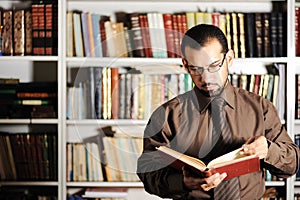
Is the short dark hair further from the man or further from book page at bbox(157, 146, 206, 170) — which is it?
book page at bbox(157, 146, 206, 170)

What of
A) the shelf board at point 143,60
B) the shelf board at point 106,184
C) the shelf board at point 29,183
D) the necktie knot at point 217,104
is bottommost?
the shelf board at point 106,184

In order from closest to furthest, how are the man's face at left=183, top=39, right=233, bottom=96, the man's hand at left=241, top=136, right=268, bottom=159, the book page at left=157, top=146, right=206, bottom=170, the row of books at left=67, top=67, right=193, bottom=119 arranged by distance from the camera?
the book page at left=157, top=146, right=206, bottom=170 < the man's hand at left=241, top=136, right=268, bottom=159 < the man's face at left=183, top=39, right=233, bottom=96 < the row of books at left=67, top=67, right=193, bottom=119

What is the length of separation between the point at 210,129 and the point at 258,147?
8.8 inches

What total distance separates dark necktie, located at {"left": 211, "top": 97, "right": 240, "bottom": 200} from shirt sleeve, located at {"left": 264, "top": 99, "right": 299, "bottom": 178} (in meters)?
0.15

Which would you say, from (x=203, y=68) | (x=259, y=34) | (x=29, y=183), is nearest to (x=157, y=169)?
(x=203, y=68)

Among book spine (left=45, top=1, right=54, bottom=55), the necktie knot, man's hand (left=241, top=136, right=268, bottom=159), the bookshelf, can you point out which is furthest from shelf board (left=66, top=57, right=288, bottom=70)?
man's hand (left=241, top=136, right=268, bottom=159)

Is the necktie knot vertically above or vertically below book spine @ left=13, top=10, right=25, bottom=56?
below

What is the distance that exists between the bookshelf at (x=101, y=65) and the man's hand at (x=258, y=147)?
0.42 m

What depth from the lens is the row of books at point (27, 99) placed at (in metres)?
3.02

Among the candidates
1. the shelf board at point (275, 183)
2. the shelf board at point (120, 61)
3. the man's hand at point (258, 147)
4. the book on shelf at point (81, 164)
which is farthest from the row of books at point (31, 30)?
the shelf board at point (275, 183)

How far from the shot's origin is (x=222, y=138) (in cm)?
271

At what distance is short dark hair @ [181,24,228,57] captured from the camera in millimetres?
2689

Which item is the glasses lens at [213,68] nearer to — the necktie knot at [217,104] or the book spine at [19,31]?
the necktie knot at [217,104]

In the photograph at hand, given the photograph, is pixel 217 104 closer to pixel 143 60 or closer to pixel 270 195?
pixel 143 60
